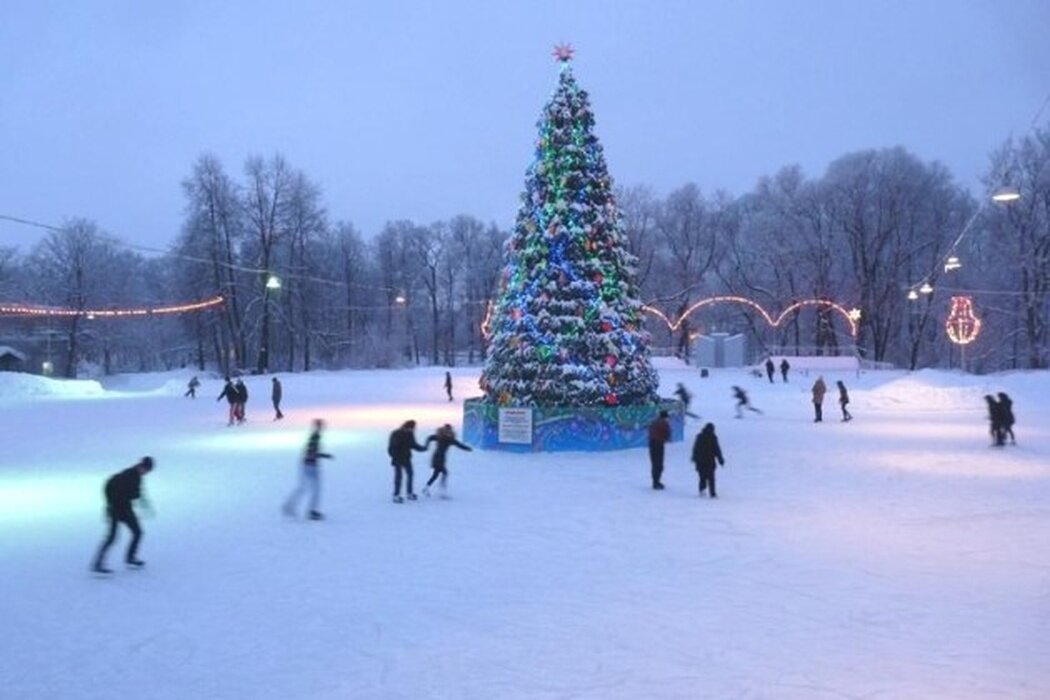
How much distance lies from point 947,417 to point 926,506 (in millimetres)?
19230

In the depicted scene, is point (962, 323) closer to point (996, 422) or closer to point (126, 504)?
point (996, 422)

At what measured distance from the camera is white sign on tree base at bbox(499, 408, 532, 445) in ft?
68.0

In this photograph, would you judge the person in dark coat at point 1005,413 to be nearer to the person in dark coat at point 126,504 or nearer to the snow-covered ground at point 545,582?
the snow-covered ground at point 545,582

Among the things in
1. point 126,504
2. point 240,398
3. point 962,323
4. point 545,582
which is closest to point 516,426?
point 240,398

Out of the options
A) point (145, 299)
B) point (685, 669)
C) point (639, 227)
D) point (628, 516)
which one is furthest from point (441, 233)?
point (685, 669)

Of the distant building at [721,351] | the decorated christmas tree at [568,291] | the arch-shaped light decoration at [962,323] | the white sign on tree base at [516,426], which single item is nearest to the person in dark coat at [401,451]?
the white sign on tree base at [516,426]

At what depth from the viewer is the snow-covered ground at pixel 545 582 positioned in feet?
21.3

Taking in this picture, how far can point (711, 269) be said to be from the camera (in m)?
69.8

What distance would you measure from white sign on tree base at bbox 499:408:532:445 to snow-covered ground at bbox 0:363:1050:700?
0.99 meters

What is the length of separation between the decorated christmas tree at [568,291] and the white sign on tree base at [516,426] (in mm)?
755

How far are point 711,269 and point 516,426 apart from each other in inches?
2039

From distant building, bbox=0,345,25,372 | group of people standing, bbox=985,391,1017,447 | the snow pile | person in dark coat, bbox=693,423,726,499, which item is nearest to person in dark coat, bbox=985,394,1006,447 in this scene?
group of people standing, bbox=985,391,1017,447

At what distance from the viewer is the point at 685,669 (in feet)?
21.5

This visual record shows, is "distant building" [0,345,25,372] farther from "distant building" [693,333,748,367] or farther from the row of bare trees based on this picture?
"distant building" [693,333,748,367]
